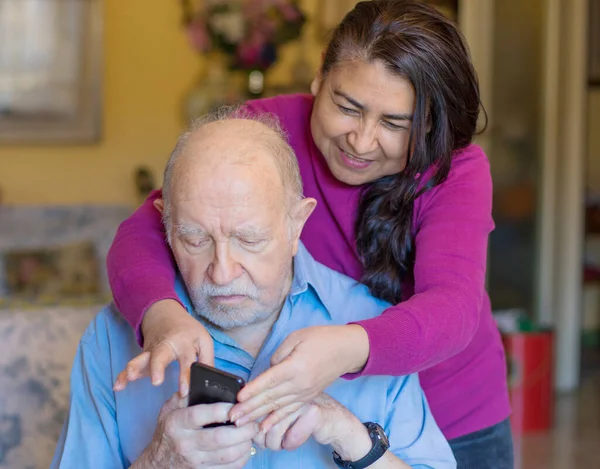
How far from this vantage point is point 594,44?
5.57 meters

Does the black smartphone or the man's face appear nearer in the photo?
the black smartphone

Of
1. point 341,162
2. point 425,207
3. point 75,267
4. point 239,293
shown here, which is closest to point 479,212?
point 425,207

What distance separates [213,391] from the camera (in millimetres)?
1266

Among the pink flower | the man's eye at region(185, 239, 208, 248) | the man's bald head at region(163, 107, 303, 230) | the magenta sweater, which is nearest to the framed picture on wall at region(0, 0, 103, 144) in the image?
the pink flower

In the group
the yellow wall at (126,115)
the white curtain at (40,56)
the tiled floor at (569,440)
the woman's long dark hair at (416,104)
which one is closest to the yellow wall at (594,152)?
the tiled floor at (569,440)

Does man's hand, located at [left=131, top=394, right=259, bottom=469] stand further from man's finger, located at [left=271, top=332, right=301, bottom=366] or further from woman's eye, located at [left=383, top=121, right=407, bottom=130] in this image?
woman's eye, located at [left=383, top=121, right=407, bottom=130]

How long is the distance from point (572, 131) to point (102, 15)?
272 centimetres

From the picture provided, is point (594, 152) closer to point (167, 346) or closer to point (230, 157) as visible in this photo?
point (230, 157)

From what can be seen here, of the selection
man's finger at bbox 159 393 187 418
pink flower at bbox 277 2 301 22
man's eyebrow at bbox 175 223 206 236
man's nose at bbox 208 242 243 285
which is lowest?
man's finger at bbox 159 393 187 418

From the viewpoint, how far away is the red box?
184 inches

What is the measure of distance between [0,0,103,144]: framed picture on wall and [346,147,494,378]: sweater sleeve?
4090 millimetres

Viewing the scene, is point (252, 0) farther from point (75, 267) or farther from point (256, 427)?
point (256, 427)

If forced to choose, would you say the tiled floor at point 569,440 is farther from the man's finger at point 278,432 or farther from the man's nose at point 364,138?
the man's finger at point 278,432

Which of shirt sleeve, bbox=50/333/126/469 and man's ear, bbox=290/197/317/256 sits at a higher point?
man's ear, bbox=290/197/317/256
